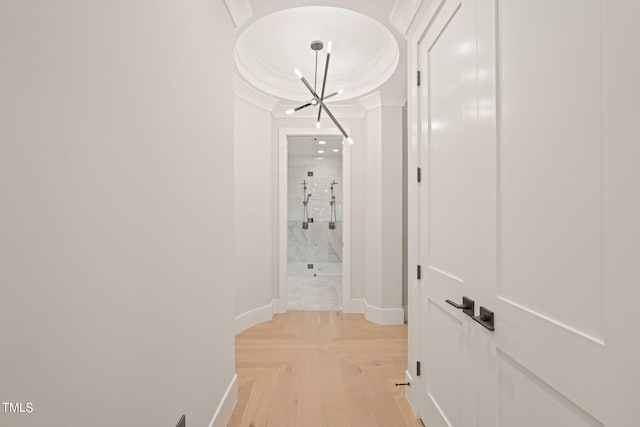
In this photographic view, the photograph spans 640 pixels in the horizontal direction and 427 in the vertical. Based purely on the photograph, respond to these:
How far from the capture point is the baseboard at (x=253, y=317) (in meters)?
3.17

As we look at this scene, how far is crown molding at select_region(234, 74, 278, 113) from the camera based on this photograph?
10.2 ft

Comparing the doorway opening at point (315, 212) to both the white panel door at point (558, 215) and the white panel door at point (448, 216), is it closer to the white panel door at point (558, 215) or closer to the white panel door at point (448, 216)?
the white panel door at point (448, 216)

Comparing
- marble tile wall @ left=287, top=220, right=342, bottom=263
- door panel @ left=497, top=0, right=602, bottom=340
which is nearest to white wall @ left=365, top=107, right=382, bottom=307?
door panel @ left=497, top=0, right=602, bottom=340

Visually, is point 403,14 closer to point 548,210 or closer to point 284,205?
point 548,210

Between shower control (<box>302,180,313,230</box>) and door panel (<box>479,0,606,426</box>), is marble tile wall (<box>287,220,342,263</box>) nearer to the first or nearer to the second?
shower control (<box>302,180,313,230</box>)

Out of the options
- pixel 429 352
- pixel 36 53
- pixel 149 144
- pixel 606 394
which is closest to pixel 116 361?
pixel 149 144

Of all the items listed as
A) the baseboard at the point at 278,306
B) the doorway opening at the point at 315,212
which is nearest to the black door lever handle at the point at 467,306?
the baseboard at the point at 278,306

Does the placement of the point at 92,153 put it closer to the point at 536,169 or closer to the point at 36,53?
the point at 36,53

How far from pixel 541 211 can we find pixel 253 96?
10.4ft

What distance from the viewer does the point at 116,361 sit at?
819 millimetres

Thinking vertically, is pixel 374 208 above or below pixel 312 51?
below

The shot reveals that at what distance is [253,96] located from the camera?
333 centimetres

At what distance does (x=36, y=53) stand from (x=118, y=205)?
40cm

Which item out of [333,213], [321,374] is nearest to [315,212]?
[333,213]
